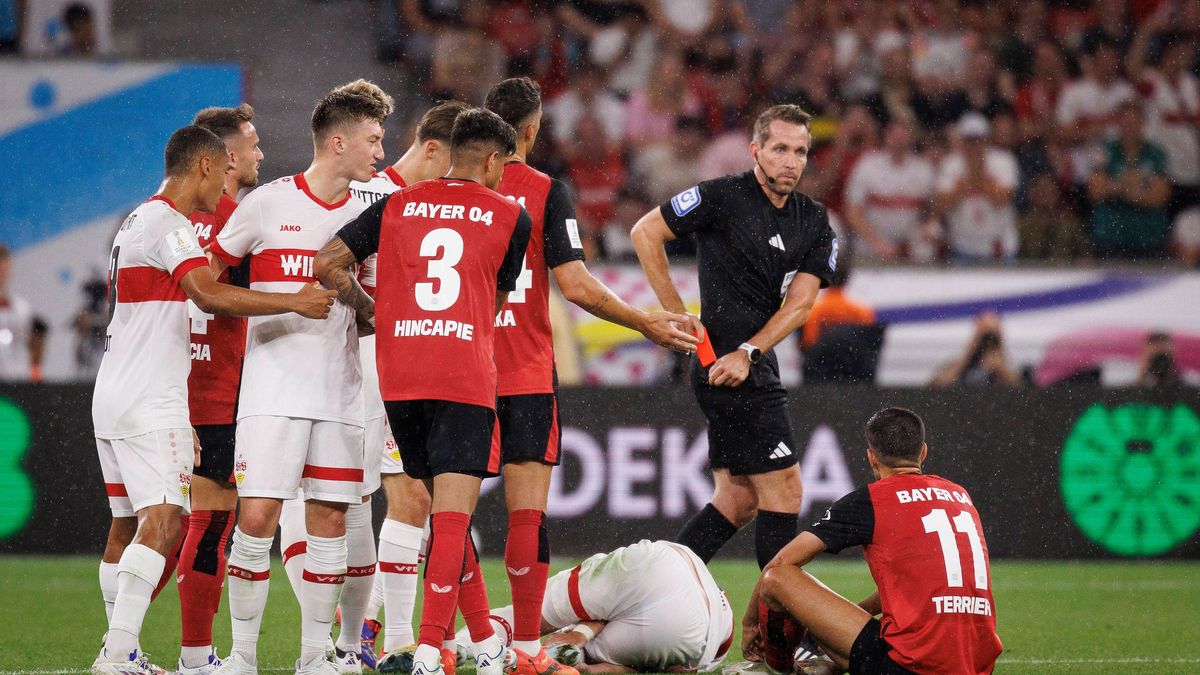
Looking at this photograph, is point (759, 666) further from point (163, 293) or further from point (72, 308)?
point (72, 308)

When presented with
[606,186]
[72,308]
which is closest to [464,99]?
[606,186]

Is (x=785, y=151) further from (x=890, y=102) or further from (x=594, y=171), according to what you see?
(x=890, y=102)

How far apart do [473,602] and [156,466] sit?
1302 millimetres

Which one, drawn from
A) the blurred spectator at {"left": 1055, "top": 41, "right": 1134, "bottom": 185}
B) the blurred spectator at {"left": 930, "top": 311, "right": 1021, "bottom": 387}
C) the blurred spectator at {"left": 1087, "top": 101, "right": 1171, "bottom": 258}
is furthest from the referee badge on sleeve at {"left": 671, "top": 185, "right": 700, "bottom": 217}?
the blurred spectator at {"left": 1055, "top": 41, "right": 1134, "bottom": 185}

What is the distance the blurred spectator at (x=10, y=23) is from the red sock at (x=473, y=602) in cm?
A: 1031

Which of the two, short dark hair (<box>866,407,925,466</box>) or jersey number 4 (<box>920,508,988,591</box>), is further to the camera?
short dark hair (<box>866,407,925,466</box>)

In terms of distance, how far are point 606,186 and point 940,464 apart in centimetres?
475

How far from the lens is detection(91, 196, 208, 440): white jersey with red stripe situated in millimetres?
5477

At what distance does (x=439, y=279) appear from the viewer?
509 centimetres

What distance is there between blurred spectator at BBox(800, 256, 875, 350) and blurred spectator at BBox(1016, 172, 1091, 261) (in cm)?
251

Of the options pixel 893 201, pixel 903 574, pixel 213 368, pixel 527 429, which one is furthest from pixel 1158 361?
pixel 213 368

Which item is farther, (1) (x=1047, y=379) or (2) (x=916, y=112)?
(2) (x=916, y=112)

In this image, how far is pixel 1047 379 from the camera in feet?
40.2

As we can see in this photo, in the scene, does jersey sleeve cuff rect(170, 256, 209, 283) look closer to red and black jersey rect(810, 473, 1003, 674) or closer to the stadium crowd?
red and black jersey rect(810, 473, 1003, 674)
